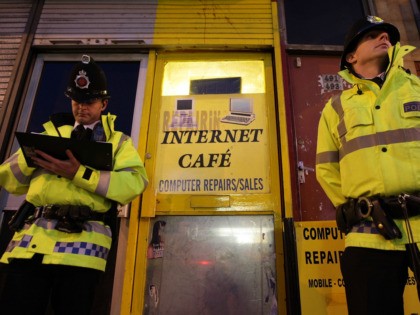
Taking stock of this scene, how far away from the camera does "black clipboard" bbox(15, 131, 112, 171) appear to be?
1972mm

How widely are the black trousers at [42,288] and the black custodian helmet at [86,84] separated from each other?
3.52 feet

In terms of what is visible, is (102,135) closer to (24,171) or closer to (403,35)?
(24,171)

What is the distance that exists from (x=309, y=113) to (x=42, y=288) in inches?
113

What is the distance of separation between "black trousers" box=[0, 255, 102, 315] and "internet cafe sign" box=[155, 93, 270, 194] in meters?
1.48

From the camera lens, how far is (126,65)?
3867 millimetres

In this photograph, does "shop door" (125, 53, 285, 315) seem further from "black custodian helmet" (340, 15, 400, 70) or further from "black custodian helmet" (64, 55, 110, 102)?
"black custodian helmet" (340, 15, 400, 70)

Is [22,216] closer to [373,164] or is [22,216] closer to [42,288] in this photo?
[42,288]

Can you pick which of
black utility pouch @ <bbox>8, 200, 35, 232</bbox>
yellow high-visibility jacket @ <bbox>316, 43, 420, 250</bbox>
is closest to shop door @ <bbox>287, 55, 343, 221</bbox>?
yellow high-visibility jacket @ <bbox>316, 43, 420, 250</bbox>

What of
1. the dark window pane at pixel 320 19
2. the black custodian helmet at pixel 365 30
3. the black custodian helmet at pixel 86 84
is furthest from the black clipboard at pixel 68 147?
the dark window pane at pixel 320 19

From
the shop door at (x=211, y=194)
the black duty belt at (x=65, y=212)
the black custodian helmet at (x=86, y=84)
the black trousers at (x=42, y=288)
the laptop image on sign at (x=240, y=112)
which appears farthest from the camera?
the laptop image on sign at (x=240, y=112)

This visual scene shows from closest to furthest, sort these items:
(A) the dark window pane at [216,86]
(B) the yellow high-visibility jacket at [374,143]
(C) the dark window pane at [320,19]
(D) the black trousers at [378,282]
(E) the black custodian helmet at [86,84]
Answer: (D) the black trousers at [378,282]
(B) the yellow high-visibility jacket at [374,143]
(E) the black custodian helmet at [86,84]
(A) the dark window pane at [216,86]
(C) the dark window pane at [320,19]

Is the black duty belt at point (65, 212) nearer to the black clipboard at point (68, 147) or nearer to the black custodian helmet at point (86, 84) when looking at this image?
the black clipboard at point (68, 147)

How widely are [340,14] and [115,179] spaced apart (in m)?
3.49

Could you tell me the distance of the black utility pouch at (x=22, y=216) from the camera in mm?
1977
